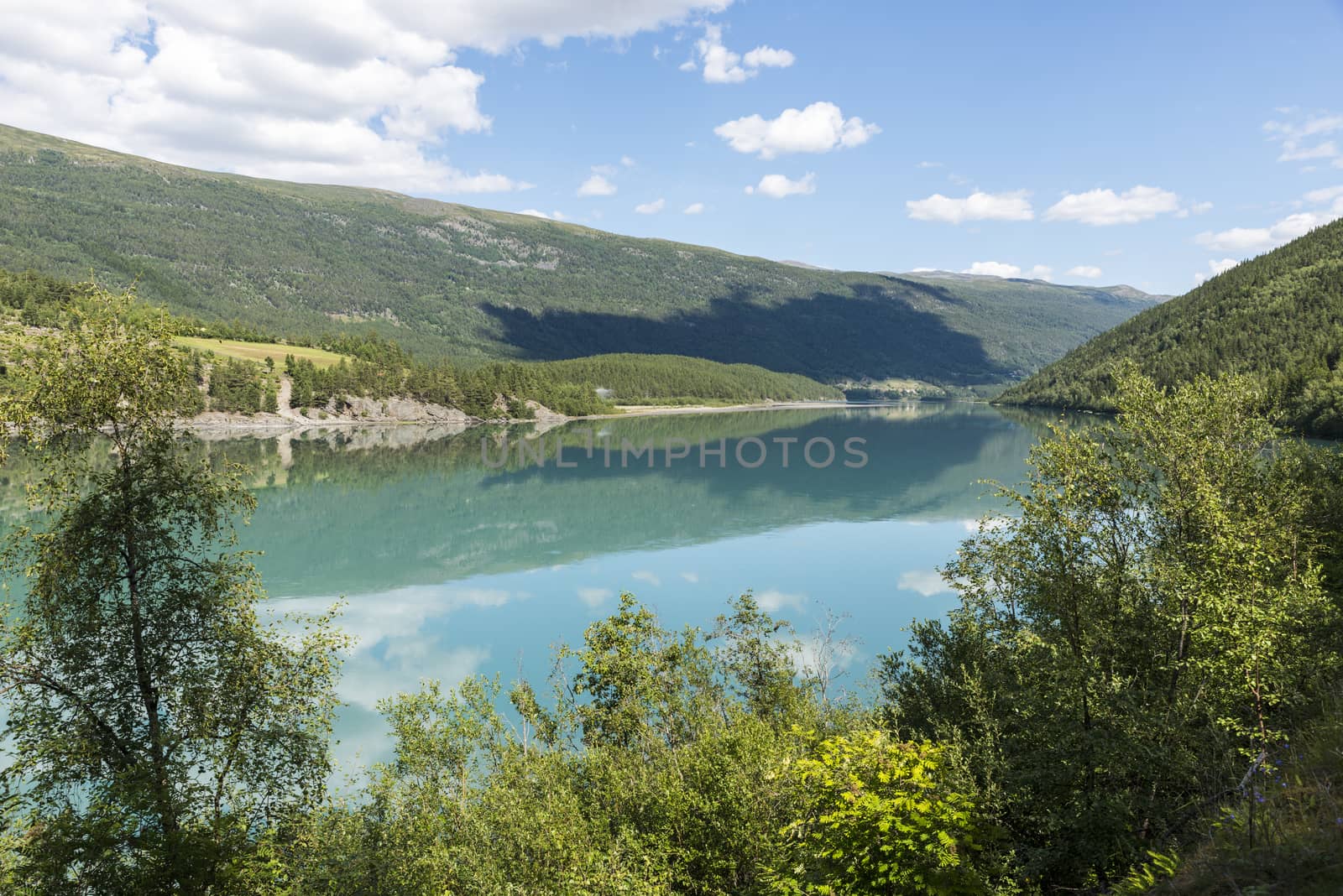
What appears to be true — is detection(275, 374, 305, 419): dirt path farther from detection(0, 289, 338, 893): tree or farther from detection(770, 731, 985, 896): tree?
detection(770, 731, 985, 896): tree

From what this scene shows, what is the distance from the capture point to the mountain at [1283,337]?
11050 centimetres

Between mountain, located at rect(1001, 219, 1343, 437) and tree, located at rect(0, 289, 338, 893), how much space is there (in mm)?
127366

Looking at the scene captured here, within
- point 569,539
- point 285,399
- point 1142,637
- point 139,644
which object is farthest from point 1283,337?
point 285,399

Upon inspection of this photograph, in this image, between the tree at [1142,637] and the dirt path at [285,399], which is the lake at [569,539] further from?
the dirt path at [285,399]

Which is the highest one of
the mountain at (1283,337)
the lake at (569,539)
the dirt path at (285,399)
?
the mountain at (1283,337)

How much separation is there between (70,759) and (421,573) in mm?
58220

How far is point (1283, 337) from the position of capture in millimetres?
155000

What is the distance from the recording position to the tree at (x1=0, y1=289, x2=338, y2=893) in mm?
15375

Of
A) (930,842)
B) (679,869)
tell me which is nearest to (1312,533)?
(930,842)

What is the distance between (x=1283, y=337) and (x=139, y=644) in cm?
20025

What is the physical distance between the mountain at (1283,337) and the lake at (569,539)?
3949 centimetres

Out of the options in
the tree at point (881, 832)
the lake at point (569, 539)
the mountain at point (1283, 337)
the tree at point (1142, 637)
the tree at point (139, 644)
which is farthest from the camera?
the mountain at point (1283, 337)

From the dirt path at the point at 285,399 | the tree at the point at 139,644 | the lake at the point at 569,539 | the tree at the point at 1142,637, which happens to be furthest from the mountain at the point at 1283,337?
the dirt path at the point at 285,399

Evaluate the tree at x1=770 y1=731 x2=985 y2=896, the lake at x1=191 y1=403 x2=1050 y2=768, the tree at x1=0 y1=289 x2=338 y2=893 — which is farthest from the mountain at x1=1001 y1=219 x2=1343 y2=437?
the tree at x1=0 y1=289 x2=338 y2=893
